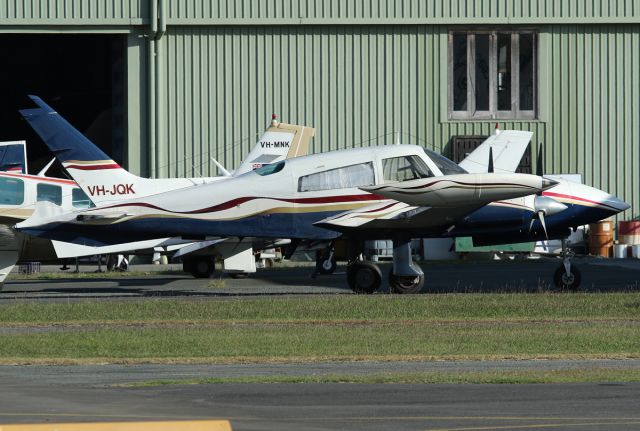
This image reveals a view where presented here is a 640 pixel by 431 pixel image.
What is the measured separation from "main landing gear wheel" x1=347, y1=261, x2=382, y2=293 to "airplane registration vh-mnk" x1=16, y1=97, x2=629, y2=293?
0.06 ft

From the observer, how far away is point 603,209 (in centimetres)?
2331

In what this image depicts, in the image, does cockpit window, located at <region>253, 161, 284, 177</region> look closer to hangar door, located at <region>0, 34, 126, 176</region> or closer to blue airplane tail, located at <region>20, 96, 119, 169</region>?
blue airplane tail, located at <region>20, 96, 119, 169</region>

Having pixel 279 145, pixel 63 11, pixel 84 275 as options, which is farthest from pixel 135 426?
pixel 63 11

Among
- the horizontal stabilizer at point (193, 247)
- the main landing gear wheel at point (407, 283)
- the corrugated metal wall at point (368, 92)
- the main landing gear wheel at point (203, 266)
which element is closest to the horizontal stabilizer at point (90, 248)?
the horizontal stabilizer at point (193, 247)

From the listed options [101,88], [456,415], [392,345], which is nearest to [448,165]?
[392,345]

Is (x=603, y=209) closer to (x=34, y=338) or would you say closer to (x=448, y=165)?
(x=448, y=165)

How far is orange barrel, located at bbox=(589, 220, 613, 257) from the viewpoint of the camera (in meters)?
39.2

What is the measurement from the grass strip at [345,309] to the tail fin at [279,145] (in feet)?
38.9

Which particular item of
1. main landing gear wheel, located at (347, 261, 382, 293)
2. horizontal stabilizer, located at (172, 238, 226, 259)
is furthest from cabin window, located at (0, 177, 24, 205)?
main landing gear wheel, located at (347, 261, 382, 293)

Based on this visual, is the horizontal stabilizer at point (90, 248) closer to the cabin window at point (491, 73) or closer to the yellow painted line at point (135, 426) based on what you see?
the cabin window at point (491, 73)

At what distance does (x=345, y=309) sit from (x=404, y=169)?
3.37 meters

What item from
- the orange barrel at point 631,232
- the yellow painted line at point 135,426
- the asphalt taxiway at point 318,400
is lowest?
the orange barrel at point 631,232

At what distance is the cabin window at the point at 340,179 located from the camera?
22.8m

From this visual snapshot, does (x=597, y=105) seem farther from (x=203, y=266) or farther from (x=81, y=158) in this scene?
(x=81, y=158)
